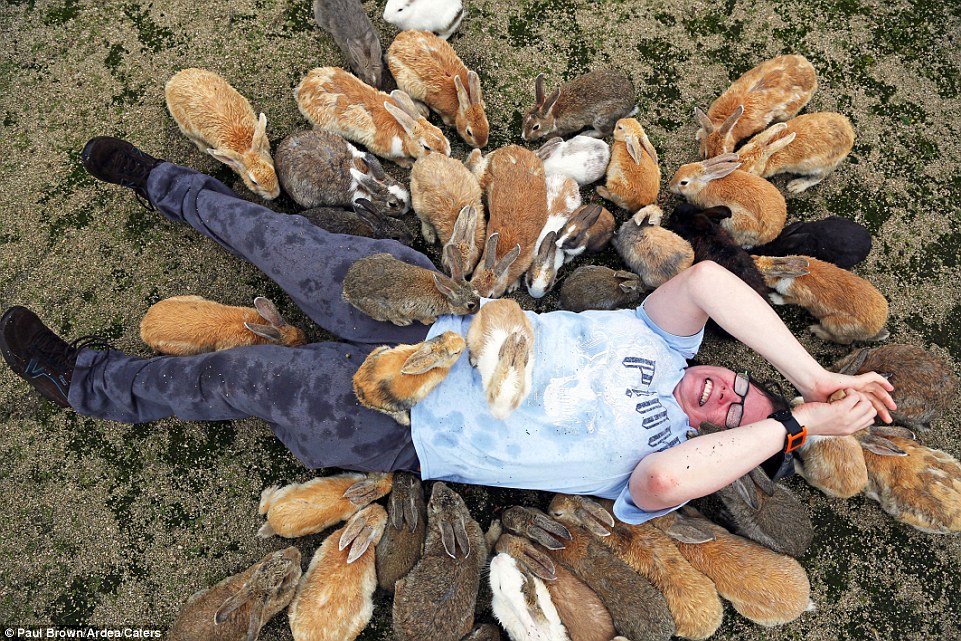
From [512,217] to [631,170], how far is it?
2.68 ft

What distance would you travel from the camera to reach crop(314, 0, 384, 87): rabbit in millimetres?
3614

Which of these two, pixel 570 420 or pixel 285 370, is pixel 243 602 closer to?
pixel 285 370

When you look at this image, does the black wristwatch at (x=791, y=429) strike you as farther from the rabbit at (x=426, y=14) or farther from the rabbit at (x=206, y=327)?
the rabbit at (x=426, y=14)

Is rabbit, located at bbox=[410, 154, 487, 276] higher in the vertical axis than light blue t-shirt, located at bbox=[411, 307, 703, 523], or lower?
higher

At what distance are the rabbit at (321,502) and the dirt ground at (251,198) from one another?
21 cm

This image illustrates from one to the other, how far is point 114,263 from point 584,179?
283cm

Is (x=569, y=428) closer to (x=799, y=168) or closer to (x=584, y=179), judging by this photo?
(x=584, y=179)

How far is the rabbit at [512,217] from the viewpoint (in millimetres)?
3254

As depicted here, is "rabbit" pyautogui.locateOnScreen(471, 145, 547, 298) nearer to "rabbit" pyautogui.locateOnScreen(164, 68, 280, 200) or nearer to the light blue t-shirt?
the light blue t-shirt

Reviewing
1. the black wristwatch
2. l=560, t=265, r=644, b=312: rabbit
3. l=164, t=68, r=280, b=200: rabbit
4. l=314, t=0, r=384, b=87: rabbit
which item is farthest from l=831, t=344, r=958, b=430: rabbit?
l=164, t=68, r=280, b=200: rabbit

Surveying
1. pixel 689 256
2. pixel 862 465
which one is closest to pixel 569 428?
pixel 689 256

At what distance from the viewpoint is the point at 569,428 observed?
274 cm

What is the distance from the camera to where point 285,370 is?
2.82 meters

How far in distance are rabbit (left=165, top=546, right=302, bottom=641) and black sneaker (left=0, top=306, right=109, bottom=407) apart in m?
1.27
